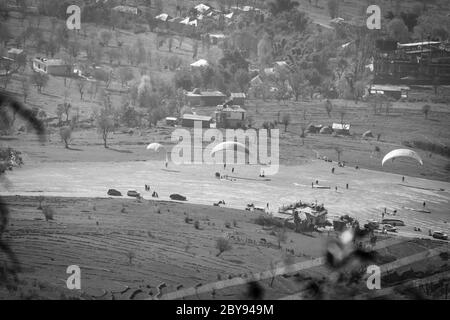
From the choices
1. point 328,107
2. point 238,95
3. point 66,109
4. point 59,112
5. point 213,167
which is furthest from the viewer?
point 238,95

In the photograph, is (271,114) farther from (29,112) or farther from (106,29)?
(106,29)

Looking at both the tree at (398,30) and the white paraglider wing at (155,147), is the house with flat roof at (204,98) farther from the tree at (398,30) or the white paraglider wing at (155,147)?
the tree at (398,30)

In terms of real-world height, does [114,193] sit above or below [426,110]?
below

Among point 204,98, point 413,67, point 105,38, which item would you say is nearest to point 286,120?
point 204,98

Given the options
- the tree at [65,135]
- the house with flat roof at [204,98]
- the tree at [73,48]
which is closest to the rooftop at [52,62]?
the tree at [73,48]

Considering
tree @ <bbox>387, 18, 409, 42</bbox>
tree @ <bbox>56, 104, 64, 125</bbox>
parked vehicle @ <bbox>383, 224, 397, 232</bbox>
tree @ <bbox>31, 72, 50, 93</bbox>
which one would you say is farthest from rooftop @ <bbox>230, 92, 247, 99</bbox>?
parked vehicle @ <bbox>383, 224, 397, 232</bbox>

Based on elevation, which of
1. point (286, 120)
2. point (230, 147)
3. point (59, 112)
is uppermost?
point (59, 112)

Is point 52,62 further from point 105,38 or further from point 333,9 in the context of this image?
point 333,9
